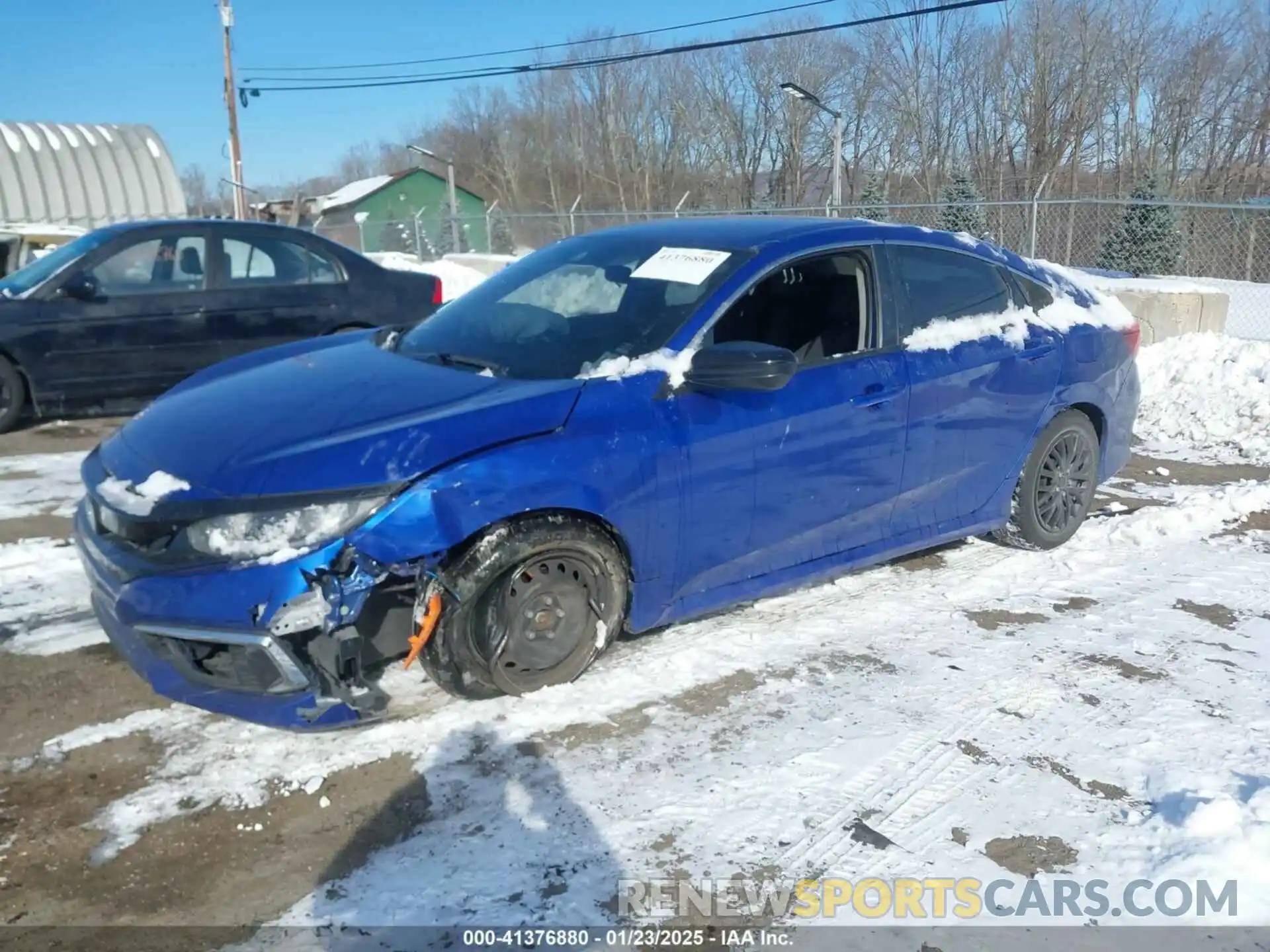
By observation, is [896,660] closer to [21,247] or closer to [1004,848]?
[1004,848]

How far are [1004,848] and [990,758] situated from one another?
48 centimetres

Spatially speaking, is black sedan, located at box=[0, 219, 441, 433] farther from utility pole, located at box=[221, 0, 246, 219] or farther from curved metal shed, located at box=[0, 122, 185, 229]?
utility pole, located at box=[221, 0, 246, 219]

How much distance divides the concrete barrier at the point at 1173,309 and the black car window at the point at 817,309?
21.1 feet

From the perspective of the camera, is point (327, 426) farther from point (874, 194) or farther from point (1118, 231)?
point (874, 194)

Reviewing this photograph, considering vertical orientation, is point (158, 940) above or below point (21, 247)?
below

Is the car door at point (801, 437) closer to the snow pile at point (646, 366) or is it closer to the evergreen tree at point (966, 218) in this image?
the snow pile at point (646, 366)

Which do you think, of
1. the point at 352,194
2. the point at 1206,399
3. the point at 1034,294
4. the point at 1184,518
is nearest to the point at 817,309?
the point at 1034,294

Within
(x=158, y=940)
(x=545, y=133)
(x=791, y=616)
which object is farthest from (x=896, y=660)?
(x=545, y=133)

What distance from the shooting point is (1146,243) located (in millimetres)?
18156

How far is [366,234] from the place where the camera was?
26.9m

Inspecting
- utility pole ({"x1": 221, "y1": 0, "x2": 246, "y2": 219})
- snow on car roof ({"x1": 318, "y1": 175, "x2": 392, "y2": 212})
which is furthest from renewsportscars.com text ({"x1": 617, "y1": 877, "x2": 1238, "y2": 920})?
snow on car roof ({"x1": 318, "y1": 175, "x2": 392, "y2": 212})

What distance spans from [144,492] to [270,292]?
16.1ft

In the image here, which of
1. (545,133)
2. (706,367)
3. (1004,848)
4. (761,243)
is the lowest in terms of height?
(1004,848)

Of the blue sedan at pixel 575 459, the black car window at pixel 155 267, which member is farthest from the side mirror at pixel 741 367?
the black car window at pixel 155 267
